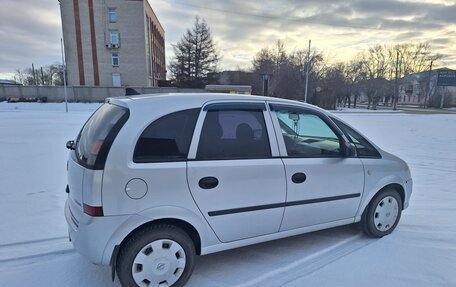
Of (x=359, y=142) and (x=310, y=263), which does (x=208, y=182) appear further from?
(x=359, y=142)

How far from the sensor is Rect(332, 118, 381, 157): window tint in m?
3.35

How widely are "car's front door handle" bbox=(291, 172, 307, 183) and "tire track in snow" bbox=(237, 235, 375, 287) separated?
918mm

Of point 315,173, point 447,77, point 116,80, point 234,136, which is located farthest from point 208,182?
point 447,77

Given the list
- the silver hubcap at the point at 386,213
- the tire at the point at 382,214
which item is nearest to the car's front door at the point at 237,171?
the tire at the point at 382,214

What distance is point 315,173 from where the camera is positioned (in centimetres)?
301

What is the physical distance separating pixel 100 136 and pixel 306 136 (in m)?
2.48

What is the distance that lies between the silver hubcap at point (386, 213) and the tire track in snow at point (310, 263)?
0.25 m

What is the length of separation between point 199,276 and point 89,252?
1093mm

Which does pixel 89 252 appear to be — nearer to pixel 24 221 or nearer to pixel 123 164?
pixel 123 164

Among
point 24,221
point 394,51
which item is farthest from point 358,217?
point 394,51

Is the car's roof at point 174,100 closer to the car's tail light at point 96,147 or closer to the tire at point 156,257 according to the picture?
the car's tail light at point 96,147

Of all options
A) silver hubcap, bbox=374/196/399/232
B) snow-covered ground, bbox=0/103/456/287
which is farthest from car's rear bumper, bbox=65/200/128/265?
silver hubcap, bbox=374/196/399/232

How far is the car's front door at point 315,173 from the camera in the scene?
2932 millimetres

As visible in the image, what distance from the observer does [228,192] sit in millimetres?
2604
